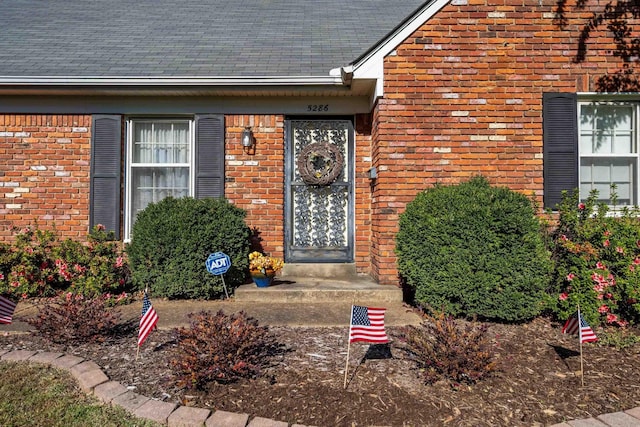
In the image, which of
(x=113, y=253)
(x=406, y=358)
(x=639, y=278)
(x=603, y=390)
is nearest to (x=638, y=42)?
(x=639, y=278)

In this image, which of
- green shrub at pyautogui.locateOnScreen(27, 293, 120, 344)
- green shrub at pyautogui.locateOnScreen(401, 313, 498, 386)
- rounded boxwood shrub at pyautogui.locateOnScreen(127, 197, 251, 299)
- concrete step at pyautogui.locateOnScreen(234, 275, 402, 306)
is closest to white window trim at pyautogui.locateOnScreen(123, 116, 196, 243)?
rounded boxwood shrub at pyautogui.locateOnScreen(127, 197, 251, 299)

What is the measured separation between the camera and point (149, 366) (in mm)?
3158

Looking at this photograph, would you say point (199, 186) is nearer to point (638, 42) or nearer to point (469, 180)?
point (469, 180)

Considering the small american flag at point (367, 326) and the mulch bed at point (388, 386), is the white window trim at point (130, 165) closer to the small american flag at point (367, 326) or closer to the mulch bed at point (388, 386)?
the mulch bed at point (388, 386)

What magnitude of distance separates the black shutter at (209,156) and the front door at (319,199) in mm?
1083

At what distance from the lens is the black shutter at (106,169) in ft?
20.7

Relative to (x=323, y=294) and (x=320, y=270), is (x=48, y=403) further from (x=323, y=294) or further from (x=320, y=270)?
(x=320, y=270)

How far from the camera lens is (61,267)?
537 centimetres

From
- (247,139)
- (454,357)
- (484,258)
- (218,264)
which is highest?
(247,139)

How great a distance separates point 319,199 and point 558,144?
3.61m

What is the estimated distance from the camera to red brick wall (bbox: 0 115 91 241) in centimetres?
634

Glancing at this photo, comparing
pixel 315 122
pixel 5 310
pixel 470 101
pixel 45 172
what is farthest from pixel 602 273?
pixel 45 172

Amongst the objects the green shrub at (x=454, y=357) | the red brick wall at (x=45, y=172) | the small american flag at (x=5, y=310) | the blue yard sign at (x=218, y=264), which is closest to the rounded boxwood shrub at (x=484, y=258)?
the green shrub at (x=454, y=357)

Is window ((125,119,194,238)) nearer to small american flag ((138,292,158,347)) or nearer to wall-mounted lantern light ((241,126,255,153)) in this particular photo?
wall-mounted lantern light ((241,126,255,153))
